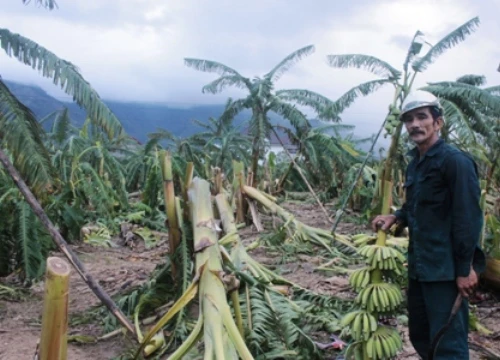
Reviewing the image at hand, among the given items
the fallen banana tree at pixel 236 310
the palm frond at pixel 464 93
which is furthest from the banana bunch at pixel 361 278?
the palm frond at pixel 464 93

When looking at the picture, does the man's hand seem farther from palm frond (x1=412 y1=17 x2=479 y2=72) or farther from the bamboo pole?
palm frond (x1=412 y1=17 x2=479 y2=72)

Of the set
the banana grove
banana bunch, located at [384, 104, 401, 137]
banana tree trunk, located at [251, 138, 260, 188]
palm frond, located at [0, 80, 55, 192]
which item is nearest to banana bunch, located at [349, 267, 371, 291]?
the banana grove

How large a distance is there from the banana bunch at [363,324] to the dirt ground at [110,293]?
3.64ft

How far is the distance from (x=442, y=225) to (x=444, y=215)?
0.18 feet

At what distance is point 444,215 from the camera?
2518 mm

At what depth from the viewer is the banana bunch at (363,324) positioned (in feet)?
7.70

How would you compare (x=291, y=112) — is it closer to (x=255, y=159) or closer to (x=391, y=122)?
(x=255, y=159)

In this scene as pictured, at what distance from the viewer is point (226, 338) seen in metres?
2.39

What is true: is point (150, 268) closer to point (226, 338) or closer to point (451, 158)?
point (226, 338)

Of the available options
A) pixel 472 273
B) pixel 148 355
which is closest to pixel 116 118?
pixel 148 355

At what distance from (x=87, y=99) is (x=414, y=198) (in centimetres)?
394

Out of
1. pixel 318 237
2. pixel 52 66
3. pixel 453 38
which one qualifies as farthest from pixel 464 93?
pixel 52 66

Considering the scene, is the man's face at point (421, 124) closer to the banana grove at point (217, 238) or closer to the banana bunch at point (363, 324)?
the banana grove at point (217, 238)

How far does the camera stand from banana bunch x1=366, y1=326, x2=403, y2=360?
7.61 feet
